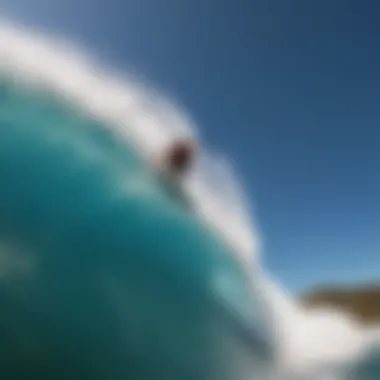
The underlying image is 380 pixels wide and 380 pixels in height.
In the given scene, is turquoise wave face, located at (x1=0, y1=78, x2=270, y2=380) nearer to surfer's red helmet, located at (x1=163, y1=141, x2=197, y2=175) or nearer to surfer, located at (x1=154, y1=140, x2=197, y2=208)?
surfer, located at (x1=154, y1=140, x2=197, y2=208)

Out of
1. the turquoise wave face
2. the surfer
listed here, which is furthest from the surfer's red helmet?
the turquoise wave face

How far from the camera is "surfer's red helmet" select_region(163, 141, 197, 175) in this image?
7.25 metres

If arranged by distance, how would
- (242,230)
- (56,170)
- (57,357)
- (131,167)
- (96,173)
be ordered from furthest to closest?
(242,230) → (131,167) → (96,173) → (56,170) → (57,357)

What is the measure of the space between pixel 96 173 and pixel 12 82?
1258mm

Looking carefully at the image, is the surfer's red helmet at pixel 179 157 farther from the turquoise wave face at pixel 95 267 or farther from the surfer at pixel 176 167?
the turquoise wave face at pixel 95 267

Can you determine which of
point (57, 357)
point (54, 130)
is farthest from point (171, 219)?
point (57, 357)

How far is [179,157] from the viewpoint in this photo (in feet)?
24.6

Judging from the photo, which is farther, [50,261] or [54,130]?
[54,130]

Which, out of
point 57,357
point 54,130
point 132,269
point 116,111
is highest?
point 116,111

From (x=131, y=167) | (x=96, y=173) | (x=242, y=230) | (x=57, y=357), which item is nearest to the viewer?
(x=57, y=357)

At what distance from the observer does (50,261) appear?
5410 mm

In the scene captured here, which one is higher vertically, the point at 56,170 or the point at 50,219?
the point at 56,170

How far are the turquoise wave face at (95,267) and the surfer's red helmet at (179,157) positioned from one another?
1.11ft

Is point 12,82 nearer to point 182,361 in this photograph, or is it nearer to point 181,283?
point 181,283
